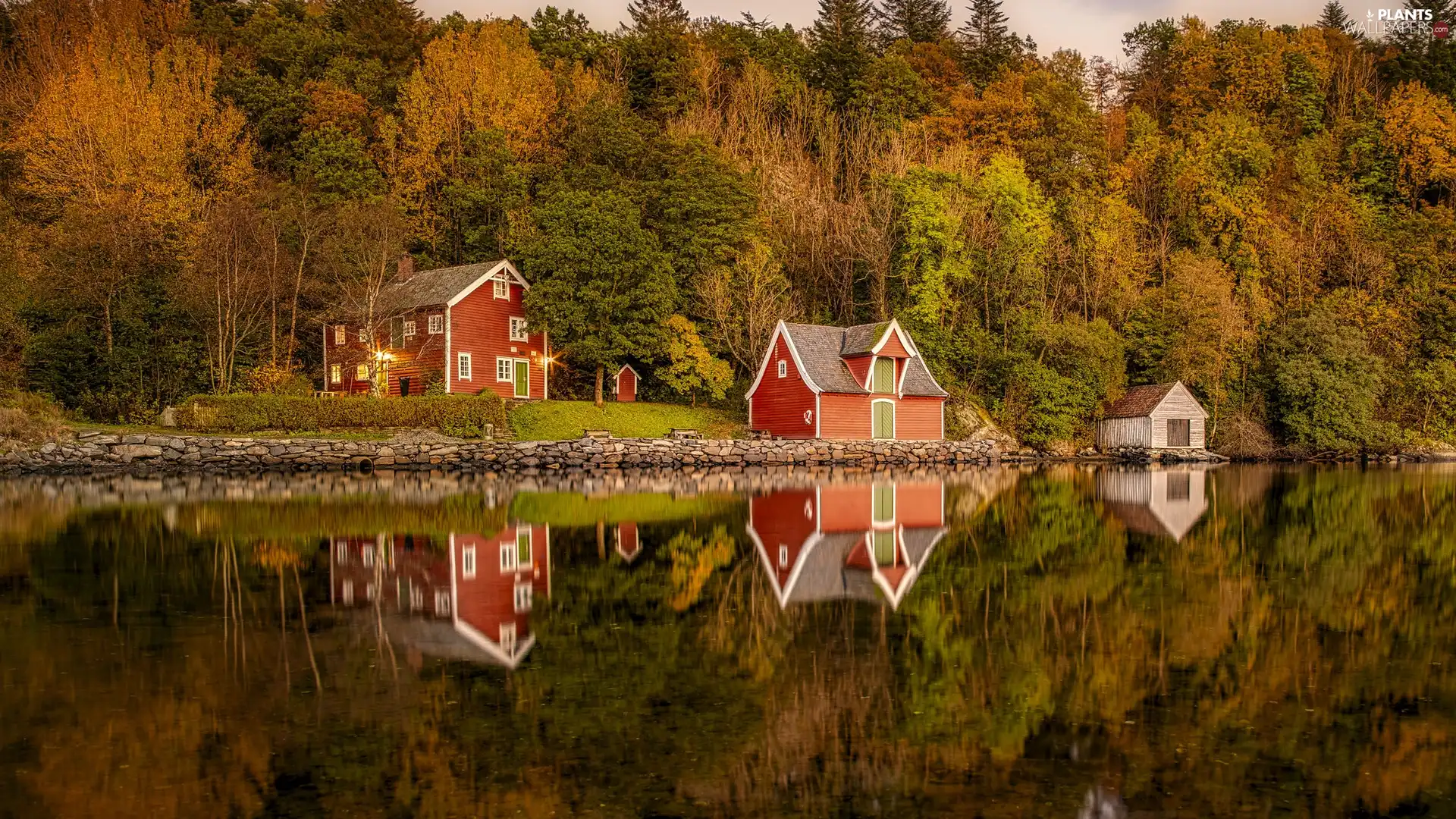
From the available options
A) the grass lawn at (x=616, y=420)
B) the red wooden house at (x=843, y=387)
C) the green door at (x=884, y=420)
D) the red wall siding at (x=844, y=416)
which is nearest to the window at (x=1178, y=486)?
the red wooden house at (x=843, y=387)

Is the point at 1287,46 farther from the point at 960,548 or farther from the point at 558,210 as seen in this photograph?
the point at 960,548

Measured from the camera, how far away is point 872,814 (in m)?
5.49

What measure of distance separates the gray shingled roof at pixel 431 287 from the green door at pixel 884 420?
1812 cm

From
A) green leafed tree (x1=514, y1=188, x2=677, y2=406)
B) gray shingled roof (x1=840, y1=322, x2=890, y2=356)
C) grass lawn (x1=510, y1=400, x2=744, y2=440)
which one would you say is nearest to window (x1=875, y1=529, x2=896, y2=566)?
grass lawn (x1=510, y1=400, x2=744, y2=440)

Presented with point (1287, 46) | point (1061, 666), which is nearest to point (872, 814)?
point (1061, 666)

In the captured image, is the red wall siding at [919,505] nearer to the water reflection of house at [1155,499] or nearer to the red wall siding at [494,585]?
the water reflection of house at [1155,499]

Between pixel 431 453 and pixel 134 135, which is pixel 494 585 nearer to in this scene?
pixel 431 453

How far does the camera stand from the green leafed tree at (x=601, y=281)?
4453 centimetres

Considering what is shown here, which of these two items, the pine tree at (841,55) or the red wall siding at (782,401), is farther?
the pine tree at (841,55)

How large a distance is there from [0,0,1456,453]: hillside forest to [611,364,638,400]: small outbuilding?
749 mm

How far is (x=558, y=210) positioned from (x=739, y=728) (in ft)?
133

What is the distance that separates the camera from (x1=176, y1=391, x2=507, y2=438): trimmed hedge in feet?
121

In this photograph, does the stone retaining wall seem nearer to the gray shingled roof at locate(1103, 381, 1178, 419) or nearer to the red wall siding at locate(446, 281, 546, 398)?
the red wall siding at locate(446, 281, 546, 398)

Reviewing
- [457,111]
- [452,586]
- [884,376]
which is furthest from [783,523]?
[457,111]
